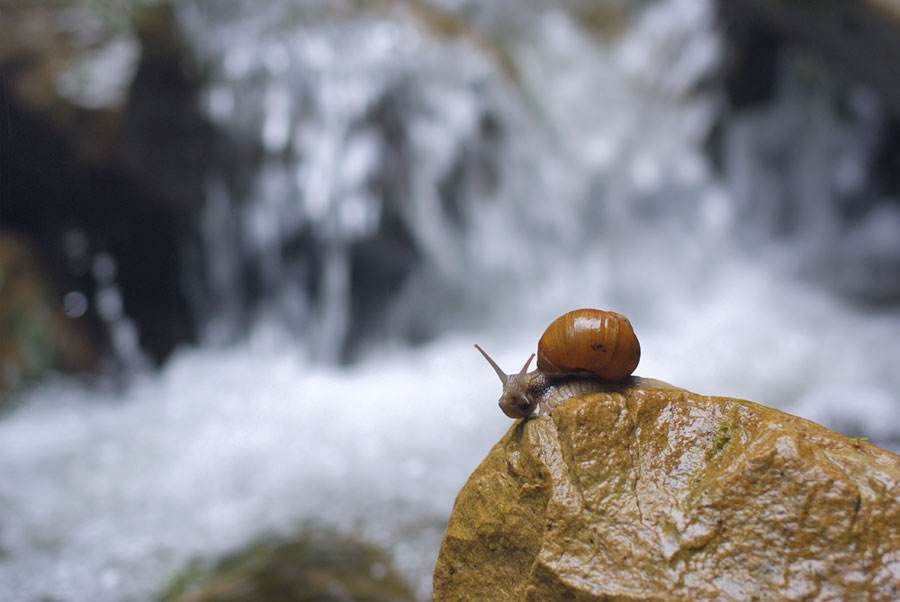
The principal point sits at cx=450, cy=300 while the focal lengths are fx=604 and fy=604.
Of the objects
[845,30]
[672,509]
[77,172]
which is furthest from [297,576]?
[845,30]

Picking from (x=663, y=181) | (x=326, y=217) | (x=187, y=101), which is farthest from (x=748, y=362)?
(x=187, y=101)

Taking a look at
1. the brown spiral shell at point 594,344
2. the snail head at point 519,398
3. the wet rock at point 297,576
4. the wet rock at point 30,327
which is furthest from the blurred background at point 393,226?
the brown spiral shell at point 594,344

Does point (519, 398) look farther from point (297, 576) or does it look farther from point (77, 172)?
point (77, 172)

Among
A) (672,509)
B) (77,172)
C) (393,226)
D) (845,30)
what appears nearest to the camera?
(672,509)

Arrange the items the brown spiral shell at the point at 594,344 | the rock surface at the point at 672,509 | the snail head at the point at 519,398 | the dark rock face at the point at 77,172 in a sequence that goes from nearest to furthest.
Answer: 1. the rock surface at the point at 672,509
2. the brown spiral shell at the point at 594,344
3. the snail head at the point at 519,398
4. the dark rock face at the point at 77,172

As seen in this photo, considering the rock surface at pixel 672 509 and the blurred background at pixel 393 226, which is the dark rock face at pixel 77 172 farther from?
the rock surface at pixel 672 509

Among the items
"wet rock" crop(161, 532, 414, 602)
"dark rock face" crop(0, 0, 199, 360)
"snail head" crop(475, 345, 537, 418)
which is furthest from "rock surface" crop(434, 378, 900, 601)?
"dark rock face" crop(0, 0, 199, 360)

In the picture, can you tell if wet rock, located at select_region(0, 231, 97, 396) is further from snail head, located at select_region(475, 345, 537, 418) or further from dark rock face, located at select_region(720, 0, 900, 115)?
dark rock face, located at select_region(720, 0, 900, 115)

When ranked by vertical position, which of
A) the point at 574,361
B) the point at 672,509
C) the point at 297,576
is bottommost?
the point at 672,509
